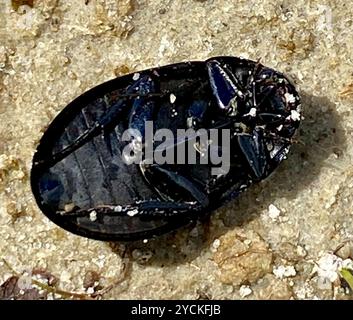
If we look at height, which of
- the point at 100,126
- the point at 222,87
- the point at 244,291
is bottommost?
the point at 244,291

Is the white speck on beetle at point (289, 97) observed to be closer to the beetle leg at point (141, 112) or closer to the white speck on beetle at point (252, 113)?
the white speck on beetle at point (252, 113)

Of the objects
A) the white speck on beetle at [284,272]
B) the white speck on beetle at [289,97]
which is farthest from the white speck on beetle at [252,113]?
the white speck on beetle at [284,272]

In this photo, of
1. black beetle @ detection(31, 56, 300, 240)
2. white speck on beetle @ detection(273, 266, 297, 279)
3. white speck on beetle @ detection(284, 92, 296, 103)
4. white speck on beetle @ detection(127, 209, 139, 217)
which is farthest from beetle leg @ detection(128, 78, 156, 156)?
white speck on beetle @ detection(273, 266, 297, 279)

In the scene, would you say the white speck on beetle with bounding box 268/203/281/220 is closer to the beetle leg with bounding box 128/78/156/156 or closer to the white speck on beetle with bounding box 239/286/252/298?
the white speck on beetle with bounding box 239/286/252/298

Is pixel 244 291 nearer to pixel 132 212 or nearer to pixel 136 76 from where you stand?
pixel 132 212

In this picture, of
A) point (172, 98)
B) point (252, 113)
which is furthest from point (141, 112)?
point (252, 113)
